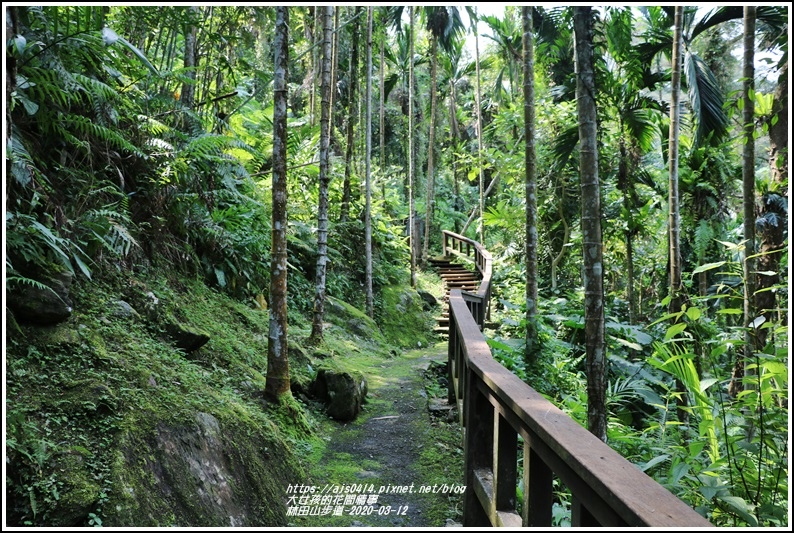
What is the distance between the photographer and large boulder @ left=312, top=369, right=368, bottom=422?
5.37 metres

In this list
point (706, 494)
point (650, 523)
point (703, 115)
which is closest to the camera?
point (650, 523)

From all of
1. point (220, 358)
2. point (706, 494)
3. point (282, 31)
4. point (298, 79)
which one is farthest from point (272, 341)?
point (298, 79)

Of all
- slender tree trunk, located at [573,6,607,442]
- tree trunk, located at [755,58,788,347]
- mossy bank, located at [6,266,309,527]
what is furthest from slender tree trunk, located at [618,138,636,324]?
mossy bank, located at [6,266,309,527]

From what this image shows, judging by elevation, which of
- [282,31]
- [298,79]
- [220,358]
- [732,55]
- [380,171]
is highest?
[298,79]

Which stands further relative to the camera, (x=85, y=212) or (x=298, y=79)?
(x=298, y=79)

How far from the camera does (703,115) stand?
24.7ft

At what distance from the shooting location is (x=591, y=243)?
12.9ft

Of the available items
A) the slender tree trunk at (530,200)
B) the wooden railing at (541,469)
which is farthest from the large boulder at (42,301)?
the slender tree trunk at (530,200)

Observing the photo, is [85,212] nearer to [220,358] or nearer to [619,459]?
[220,358]

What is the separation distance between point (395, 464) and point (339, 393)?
1.29 metres

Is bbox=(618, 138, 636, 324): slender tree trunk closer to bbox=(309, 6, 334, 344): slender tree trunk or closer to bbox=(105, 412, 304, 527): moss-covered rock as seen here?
bbox=(309, 6, 334, 344): slender tree trunk

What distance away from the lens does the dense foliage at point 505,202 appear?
273 cm

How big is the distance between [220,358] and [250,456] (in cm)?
165

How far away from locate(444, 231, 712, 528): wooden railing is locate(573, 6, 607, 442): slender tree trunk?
3.42 ft
